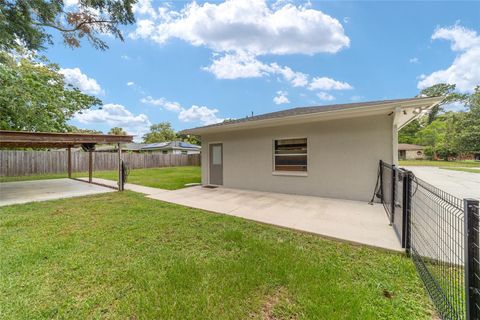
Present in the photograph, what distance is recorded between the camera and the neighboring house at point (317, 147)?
5570 millimetres

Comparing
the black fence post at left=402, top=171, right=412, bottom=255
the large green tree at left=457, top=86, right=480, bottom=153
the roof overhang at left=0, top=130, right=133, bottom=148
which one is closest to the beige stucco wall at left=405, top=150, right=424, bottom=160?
the large green tree at left=457, top=86, right=480, bottom=153

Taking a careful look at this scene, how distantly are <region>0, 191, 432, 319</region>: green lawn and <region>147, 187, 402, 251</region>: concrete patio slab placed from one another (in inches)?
14.6

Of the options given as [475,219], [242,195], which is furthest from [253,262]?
[242,195]

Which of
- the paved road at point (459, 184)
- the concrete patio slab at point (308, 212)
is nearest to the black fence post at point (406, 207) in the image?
the concrete patio slab at point (308, 212)

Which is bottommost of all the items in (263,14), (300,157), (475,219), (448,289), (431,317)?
(431,317)

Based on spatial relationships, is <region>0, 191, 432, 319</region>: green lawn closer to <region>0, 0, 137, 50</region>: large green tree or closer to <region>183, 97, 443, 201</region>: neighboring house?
<region>183, 97, 443, 201</region>: neighboring house

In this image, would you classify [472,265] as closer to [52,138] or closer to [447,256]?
[447,256]

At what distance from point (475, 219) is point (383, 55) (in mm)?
15535

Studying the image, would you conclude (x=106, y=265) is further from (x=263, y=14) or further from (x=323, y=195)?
(x=263, y=14)

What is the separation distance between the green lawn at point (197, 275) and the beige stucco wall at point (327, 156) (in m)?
3.22

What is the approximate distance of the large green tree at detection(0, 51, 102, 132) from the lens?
25.9 feet

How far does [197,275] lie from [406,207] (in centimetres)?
287

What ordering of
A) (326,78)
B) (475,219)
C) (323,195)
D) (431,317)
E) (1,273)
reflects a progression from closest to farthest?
(475,219)
(431,317)
(1,273)
(323,195)
(326,78)

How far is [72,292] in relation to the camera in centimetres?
225
